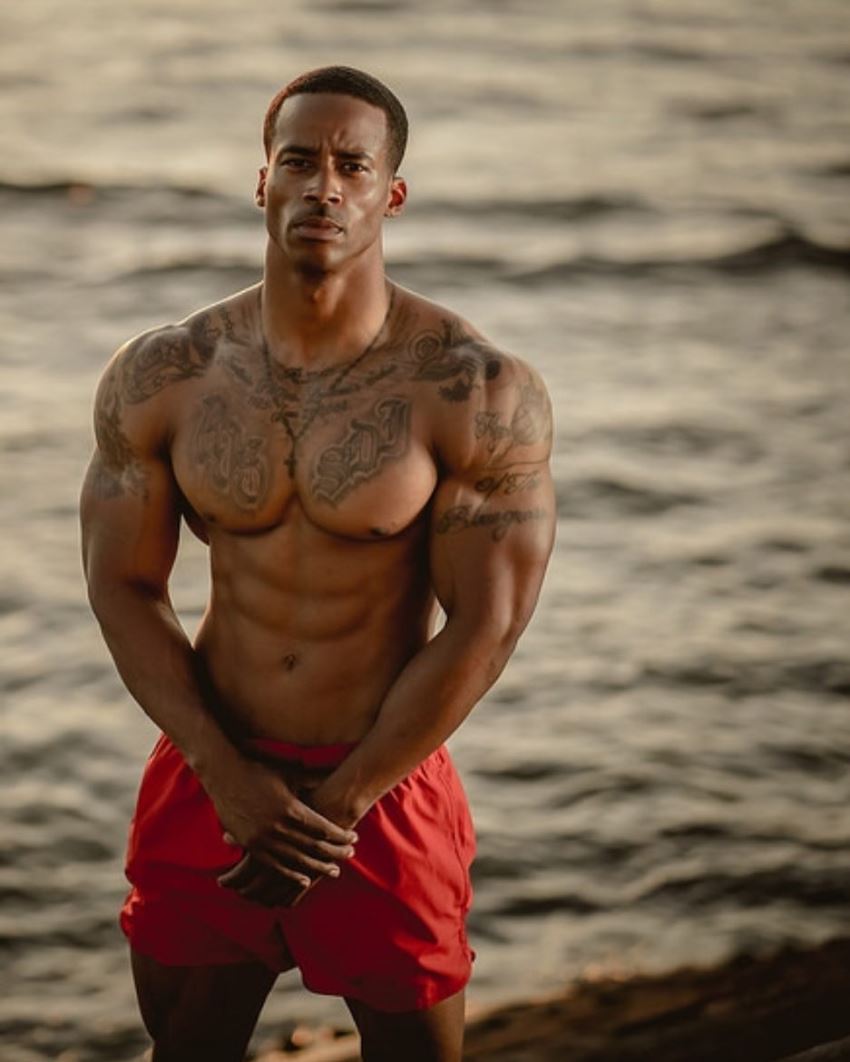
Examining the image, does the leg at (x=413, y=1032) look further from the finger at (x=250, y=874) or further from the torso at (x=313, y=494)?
the torso at (x=313, y=494)

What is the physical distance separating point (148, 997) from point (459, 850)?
1.39ft

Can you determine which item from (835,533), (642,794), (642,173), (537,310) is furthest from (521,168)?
(642,794)

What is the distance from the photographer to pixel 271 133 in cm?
236

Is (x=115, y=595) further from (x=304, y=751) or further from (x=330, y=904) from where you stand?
(x=330, y=904)

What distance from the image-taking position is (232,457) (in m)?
2.41

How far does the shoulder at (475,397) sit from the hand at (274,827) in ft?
1.40

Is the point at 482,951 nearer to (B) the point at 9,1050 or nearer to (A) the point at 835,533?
(B) the point at 9,1050

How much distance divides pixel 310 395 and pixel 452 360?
0.17 meters

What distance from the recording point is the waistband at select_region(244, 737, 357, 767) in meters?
2.50

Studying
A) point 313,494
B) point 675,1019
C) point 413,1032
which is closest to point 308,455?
point 313,494

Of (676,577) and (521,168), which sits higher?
(521,168)

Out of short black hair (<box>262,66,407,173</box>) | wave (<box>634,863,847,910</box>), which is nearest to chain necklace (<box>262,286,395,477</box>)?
short black hair (<box>262,66,407,173</box>)

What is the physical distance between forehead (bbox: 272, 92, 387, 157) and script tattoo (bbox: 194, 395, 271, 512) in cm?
32

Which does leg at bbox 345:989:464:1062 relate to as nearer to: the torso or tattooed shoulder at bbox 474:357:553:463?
the torso
